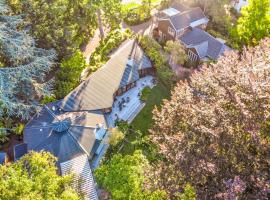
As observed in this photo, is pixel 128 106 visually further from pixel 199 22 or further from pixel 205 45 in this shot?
pixel 199 22

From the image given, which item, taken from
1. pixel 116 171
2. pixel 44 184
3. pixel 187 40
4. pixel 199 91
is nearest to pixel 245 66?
pixel 199 91

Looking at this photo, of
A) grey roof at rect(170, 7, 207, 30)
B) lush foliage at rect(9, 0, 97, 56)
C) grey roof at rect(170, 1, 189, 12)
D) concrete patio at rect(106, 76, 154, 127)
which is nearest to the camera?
lush foliage at rect(9, 0, 97, 56)

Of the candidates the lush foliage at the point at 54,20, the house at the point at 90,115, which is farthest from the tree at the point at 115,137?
the lush foliage at the point at 54,20

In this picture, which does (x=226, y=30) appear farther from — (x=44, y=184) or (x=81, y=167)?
(x=44, y=184)

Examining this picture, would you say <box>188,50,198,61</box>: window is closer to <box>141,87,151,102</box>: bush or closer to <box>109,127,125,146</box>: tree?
<box>141,87,151,102</box>: bush

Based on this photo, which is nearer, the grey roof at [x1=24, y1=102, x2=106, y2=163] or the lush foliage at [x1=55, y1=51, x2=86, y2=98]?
the grey roof at [x1=24, y1=102, x2=106, y2=163]

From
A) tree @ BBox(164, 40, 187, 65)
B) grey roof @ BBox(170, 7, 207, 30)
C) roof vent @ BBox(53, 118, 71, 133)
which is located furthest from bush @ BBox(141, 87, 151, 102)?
grey roof @ BBox(170, 7, 207, 30)
